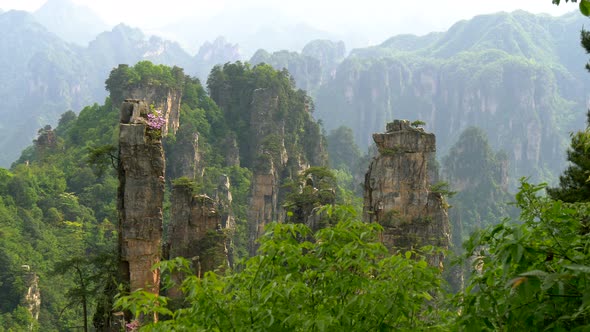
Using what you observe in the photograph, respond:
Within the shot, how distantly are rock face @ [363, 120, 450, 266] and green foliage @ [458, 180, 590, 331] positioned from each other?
19718mm

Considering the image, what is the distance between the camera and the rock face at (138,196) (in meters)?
15.6

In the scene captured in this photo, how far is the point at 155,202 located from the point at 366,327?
11.9 m

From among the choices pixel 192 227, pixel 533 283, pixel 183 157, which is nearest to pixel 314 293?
pixel 533 283

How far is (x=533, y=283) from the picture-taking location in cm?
314

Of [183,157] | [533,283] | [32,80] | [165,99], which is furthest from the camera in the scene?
[32,80]

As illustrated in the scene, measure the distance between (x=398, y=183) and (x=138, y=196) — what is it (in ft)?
37.7

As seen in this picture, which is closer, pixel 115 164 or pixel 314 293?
pixel 314 293

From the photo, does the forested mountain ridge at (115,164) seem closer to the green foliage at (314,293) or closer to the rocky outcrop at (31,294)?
the rocky outcrop at (31,294)

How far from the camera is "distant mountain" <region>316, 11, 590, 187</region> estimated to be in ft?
405

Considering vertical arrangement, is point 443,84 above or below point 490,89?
above

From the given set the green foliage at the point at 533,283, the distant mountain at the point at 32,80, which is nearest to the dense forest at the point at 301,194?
the green foliage at the point at 533,283

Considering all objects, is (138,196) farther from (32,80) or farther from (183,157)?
(32,80)

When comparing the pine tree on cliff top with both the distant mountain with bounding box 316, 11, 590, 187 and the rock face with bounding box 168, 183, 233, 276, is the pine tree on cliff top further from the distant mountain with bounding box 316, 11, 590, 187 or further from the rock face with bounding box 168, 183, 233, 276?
the distant mountain with bounding box 316, 11, 590, 187

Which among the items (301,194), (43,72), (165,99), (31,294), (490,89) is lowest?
(31,294)
